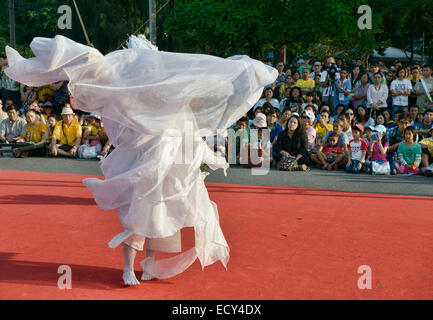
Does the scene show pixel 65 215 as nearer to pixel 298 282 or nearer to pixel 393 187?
pixel 298 282

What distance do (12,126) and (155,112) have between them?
934cm

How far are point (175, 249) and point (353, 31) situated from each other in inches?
515

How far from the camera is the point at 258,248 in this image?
464 cm

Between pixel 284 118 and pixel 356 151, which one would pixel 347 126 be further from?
pixel 284 118

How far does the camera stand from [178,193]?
11.9 ft

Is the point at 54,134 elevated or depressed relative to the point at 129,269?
elevated

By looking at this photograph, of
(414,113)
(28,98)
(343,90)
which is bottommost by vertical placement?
(414,113)

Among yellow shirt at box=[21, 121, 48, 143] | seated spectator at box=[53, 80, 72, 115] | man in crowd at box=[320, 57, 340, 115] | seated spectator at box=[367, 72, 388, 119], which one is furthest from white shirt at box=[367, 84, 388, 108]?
seated spectator at box=[53, 80, 72, 115]

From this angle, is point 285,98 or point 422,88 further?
point 285,98

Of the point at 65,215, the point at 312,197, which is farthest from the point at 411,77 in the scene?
the point at 65,215

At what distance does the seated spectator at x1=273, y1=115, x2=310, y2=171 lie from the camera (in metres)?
10.1

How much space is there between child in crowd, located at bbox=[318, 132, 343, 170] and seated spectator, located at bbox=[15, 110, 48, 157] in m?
5.92

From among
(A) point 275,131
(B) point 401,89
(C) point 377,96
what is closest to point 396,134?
(C) point 377,96

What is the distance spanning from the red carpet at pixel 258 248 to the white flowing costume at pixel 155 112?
1.10 ft
